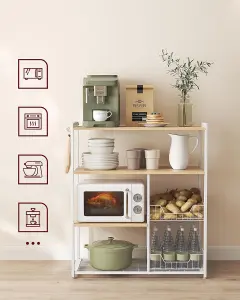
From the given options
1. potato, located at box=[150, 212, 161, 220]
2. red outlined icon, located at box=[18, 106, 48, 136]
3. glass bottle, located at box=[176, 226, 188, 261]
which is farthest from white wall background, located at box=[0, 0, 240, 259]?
potato, located at box=[150, 212, 161, 220]

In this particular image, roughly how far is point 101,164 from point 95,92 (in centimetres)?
47

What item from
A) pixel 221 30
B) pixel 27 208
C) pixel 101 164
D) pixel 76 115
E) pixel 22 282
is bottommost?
pixel 22 282

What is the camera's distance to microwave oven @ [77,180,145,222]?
425cm

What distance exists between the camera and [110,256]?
4242mm

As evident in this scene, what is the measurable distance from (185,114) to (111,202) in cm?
77

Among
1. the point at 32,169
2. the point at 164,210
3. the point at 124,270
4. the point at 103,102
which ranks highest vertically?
the point at 103,102

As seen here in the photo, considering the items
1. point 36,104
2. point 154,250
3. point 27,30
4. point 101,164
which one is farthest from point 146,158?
point 27,30

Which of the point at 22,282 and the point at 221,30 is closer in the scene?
the point at 22,282

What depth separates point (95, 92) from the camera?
4.23 meters

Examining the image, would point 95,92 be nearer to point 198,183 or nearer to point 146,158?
point 146,158

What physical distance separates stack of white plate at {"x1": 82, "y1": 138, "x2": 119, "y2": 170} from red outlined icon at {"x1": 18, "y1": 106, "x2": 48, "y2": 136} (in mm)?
521

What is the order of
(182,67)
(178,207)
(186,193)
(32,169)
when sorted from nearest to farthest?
(178,207) → (186,193) → (182,67) → (32,169)

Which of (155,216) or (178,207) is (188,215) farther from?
(155,216)

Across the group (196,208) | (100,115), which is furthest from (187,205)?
(100,115)
